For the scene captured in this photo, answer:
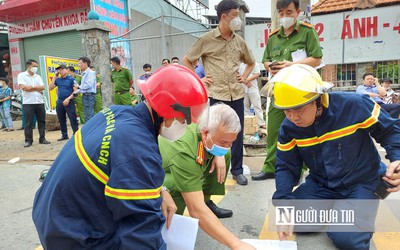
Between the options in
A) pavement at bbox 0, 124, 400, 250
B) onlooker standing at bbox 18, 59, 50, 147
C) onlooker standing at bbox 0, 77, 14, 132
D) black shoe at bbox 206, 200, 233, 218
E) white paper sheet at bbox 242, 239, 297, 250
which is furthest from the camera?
onlooker standing at bbox 0, 77, 14, 132

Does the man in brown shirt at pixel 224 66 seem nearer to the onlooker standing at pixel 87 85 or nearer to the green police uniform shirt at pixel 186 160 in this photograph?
the green police uniform shirt at pixel 186 160

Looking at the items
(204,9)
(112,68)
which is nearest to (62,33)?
(112,68)

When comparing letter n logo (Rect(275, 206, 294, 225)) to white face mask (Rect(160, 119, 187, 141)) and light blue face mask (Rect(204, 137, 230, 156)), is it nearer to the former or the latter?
light blue face mask (Rect(204, 137, 230, 156))

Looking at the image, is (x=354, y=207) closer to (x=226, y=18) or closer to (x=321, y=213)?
(x=321, y=213)

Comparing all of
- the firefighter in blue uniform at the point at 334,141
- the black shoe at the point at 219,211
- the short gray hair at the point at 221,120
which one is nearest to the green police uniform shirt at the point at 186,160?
the short gray hair at the point at 221,120

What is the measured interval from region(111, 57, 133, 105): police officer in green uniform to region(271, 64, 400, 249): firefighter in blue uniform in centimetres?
566

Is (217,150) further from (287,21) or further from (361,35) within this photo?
(361,35)

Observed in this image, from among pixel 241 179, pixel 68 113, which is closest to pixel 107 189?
pixel 241 179

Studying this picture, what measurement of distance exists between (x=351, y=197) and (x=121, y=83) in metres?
6.07

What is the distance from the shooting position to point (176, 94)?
1.37 meters

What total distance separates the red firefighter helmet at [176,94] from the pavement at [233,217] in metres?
1.30

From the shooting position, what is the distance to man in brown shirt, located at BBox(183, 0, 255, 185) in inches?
141

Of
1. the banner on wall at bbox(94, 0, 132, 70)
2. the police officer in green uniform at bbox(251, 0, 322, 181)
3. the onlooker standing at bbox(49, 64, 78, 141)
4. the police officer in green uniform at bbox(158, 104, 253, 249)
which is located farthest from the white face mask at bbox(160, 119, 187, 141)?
the banner on wall at bbox(94, 0, 132, 70)

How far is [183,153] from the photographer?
6.80 ft
